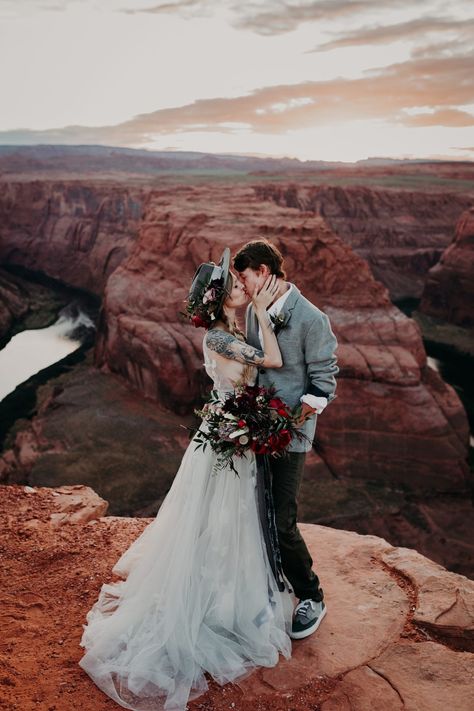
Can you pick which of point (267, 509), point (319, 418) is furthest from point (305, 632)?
point (319, 418)

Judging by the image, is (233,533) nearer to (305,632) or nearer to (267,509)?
(267,509)

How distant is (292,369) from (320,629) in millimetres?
2040

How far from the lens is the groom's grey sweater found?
14.1 ft

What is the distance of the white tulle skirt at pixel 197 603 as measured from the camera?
4066 millimetres

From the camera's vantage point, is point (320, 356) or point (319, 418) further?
point (319, 418)

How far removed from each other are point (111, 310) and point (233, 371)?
27669 millimetres

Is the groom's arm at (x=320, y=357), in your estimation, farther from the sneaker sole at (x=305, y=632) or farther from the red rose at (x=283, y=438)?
the sneaker sole at (x=305, y=632)

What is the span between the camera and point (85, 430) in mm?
24312

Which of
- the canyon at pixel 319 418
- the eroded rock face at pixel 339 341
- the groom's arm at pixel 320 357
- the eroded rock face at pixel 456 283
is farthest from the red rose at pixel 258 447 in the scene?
the eroded rock face at pixel 456 283

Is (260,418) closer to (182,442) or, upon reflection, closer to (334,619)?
(334,619)

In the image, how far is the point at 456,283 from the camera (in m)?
50.1

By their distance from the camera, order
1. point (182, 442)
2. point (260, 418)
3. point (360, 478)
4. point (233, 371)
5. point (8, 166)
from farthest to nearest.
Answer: point (8, 166) → point (182, 442) → point (360, 478) → point (233, 371) → point (260, 418)

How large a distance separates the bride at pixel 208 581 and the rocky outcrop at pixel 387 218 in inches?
2454

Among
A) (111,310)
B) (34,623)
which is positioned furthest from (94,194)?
(34,623)
